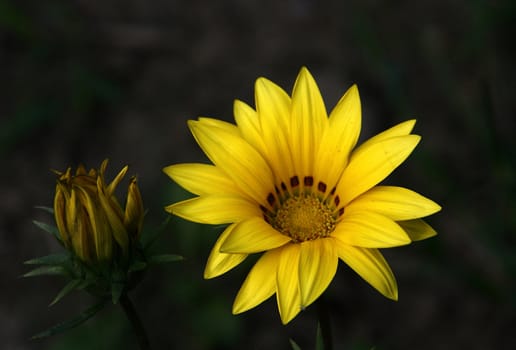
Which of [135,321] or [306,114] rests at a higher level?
[306,114]

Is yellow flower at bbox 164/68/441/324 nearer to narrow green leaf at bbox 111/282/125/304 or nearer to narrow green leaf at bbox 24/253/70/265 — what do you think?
narrow green leaf at bbox 111/282/125/304

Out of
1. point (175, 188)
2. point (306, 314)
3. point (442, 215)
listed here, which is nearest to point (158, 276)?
point (175, 188)

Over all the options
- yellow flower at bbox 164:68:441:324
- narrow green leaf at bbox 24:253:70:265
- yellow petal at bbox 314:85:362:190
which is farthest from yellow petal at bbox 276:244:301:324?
narrow green leaf at bbox 24:253:70:265

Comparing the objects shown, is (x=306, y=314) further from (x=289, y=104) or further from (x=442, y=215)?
(x=289, y=104)

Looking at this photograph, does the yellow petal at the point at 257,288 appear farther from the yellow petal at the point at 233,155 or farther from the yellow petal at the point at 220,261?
the yellow petal at the point at 233,155

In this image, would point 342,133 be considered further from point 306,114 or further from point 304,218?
point 304,218

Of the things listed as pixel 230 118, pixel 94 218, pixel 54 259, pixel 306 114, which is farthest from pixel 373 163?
pixel 230 118
